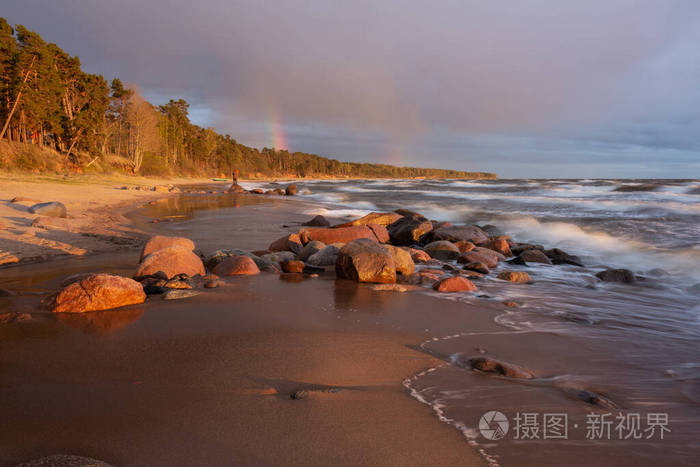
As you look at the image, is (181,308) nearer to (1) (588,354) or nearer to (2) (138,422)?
(2) (138,422)

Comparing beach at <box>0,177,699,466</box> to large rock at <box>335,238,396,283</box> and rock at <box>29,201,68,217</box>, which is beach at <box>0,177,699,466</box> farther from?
rock at <box>29,201,68,217</box>

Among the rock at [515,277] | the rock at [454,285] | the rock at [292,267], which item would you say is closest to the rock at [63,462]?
the rock at [454,285]

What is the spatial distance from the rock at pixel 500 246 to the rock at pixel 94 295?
702 centimetres

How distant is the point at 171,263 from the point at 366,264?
2.65 metres

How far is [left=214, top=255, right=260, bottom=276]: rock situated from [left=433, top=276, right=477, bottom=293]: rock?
260cm

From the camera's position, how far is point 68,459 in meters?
1.46

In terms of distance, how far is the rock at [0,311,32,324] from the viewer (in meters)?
3.20

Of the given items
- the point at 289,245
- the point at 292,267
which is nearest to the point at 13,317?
the point at 292,267

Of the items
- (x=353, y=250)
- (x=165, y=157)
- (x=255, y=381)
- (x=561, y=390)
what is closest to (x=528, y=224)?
(x=353, y=250)

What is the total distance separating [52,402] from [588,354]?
374 centimetres

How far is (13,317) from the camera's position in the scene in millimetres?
3262

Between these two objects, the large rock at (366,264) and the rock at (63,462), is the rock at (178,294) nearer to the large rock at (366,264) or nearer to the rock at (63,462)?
the large rock at (366,264)

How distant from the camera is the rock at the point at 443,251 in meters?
7.57

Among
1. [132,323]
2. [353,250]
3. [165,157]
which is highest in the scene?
[165,157]
